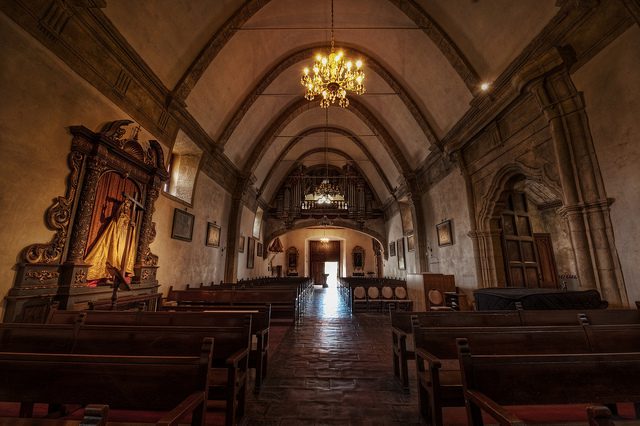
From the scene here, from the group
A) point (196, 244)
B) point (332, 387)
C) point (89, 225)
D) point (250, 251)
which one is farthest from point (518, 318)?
point (250, 251)

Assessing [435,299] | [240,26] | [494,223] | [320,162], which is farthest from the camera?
[320,162]

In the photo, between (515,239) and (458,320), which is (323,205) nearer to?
(515,239)

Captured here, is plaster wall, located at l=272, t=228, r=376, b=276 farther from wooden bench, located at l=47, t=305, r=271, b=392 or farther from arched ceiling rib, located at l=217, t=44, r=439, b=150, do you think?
wooden bench, located at l=47, t=305, r=271, b=392

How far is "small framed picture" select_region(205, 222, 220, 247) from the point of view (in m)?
8.11

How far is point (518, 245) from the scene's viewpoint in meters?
6.36

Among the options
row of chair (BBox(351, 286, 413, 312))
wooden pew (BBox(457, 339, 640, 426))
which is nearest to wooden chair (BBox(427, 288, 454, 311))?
row of chair (BBox(351, 286, 413, 312))

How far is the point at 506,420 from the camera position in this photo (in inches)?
41.0

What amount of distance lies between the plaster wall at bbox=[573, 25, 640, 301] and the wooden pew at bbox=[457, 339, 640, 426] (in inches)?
113

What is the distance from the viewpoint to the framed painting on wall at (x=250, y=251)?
12020 millimetres

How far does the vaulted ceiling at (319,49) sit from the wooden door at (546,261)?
5.20 m

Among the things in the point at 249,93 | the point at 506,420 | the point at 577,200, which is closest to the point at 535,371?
the point at 506,420

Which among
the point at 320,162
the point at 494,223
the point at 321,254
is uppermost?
the point at 320,162

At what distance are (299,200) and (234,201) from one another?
20.2ft

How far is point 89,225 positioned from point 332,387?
430 cm
